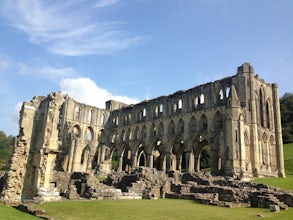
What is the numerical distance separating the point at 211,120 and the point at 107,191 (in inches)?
763

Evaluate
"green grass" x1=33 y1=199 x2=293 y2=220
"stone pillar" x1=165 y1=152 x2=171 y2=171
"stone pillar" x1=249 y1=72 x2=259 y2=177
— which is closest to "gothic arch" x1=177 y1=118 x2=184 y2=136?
"stone pillar" x1=165 y1=152 x2=171 y2=171

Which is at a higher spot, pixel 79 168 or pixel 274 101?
pixel 274 101

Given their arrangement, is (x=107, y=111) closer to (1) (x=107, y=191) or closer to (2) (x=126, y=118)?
(2) (x=126, y=118)

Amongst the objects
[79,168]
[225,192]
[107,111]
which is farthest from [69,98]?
[225,192]

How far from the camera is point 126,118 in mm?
49906

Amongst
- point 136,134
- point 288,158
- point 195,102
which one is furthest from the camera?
point 136,134

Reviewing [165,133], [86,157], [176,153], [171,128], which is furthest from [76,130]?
[176,153]

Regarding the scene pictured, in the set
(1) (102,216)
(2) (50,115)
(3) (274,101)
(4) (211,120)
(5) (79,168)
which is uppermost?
(3) (274,101)

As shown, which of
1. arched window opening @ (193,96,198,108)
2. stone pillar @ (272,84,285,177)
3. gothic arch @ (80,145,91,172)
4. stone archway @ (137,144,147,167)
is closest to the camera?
stone pillar @ (272,84,285,177)

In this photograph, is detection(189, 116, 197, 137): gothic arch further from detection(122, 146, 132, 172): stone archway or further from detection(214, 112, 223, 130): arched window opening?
detection(122, 146, 132, 172): stone archway

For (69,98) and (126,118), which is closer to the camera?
(69,98)

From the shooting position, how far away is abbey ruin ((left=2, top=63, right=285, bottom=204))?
68.0 feet

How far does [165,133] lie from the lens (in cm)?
4191

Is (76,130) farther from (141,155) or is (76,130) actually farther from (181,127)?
(181,127)
